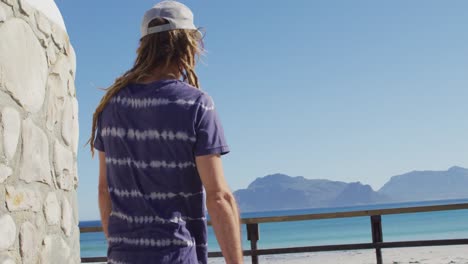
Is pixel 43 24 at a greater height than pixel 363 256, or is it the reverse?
pixel 43 24

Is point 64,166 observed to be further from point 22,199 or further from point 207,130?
point 207,130

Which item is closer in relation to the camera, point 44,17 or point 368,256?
point 44,17

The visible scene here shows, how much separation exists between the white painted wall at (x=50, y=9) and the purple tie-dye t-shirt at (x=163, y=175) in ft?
5.67

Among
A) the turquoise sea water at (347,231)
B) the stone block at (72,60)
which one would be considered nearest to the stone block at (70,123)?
the stone block at (72,60)

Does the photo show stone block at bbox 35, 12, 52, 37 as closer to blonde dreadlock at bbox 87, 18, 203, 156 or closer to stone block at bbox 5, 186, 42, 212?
stone block at bbox 5, 186, 42, 212

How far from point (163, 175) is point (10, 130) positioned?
4.78 feet

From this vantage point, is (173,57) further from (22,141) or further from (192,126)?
(22,141)

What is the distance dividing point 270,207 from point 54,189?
179m

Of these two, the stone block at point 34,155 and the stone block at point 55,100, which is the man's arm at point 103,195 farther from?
the stone block at point 55,100

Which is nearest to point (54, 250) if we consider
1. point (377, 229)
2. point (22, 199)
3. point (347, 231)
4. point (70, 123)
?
point (22, 199)

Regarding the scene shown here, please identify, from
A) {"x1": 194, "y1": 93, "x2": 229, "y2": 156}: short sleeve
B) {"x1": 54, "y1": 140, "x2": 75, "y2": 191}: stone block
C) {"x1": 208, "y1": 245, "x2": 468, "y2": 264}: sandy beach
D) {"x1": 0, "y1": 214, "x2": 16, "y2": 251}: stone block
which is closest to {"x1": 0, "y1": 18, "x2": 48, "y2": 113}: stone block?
{"x1": 54, "y1": 140, "x2": 75, "y2": 191}: stone block

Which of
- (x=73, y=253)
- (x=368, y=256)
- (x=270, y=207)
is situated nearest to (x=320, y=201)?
(x=270, y=207)

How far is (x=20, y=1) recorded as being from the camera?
9.93ft

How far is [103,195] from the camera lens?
6.02ft
